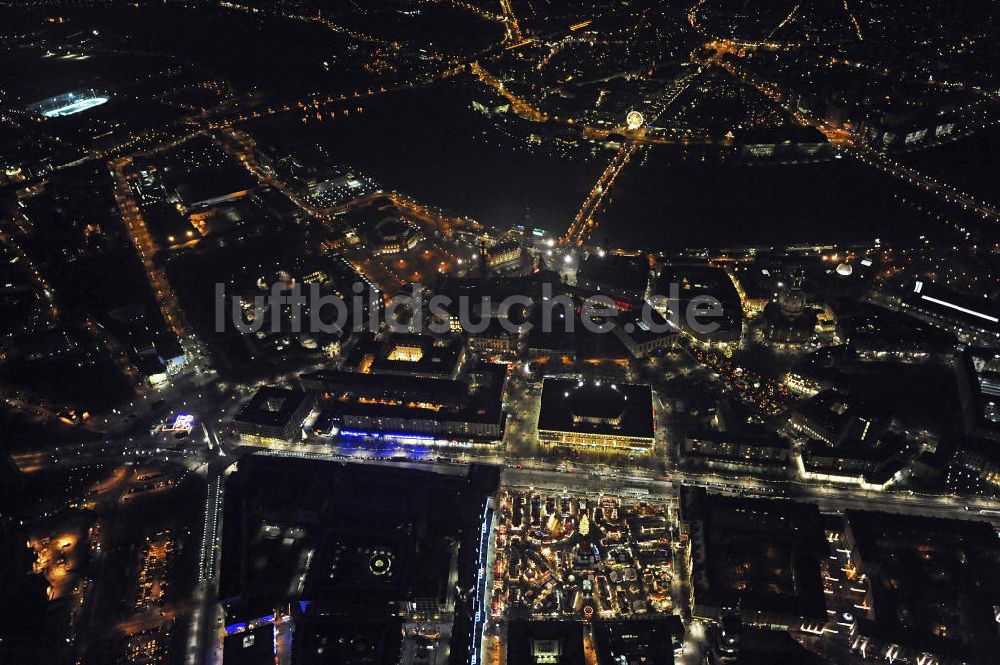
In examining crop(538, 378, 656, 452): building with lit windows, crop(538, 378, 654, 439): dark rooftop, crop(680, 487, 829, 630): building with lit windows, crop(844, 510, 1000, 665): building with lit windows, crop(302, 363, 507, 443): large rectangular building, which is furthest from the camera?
crop(302, 363, 507, 443): large rectangular building

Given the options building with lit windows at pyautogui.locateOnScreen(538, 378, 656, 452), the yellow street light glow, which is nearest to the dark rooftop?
building with lit windows at pyautogui.locateOnScreen(538, 378, 656, 452)

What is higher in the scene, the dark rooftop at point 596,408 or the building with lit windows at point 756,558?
the dark rooftop at point 596,408

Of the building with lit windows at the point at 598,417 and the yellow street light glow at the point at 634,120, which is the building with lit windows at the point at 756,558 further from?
the yellow street light glow at the point at 634,120

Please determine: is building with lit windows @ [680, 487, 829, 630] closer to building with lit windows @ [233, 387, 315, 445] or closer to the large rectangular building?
the large rectangular building

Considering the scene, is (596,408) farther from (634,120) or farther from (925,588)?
(634,120)

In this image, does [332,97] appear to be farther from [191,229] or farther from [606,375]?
[606,375]

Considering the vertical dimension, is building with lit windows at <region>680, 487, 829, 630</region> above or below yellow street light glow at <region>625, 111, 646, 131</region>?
below

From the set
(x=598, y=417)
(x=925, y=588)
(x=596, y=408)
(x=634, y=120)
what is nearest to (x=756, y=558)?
(x=925, y=588)

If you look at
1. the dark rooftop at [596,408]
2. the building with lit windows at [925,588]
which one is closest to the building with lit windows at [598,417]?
the dark rooftop at [596,408]

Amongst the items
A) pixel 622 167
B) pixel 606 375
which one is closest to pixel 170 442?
pixel 606 375
